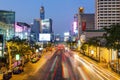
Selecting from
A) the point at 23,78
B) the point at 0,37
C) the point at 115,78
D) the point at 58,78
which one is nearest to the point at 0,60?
the point at 23,78

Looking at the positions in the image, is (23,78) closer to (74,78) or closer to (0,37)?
(74,78)

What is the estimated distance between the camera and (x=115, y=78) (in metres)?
60.0

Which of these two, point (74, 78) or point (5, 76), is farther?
point (74, 78)

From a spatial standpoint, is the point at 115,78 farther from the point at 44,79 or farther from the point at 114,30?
the point at 114,30

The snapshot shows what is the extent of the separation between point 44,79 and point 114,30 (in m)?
22.4

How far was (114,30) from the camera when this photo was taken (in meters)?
74.5

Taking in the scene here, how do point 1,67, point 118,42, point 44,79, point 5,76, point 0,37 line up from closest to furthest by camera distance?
point 5,76 < point 44,79 < point 1,67 < point 118,42 < point 0,37

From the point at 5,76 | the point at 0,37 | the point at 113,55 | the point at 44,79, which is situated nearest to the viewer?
the point at 5,76

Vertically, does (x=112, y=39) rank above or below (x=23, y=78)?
above

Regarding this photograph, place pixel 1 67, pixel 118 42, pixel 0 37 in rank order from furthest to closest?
1. pixel 0 37
2. pixel 118 42
3. pixel 1 67

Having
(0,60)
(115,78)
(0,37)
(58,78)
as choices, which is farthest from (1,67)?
(0,37)

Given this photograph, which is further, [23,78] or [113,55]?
[113,55]

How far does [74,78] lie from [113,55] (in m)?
37.9

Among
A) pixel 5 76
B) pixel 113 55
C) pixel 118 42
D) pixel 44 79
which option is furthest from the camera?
pixel 113 55
